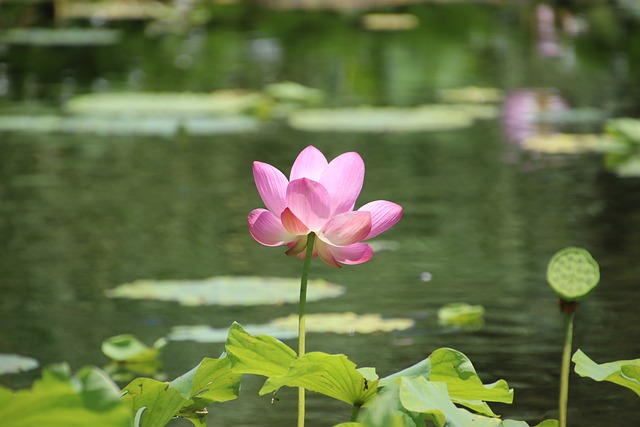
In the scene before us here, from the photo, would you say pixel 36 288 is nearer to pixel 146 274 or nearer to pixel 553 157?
pixel 146 274

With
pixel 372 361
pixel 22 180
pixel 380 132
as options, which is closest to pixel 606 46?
pixel 380 132

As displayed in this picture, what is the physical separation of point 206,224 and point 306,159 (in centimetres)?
217

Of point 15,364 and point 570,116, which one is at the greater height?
point 15,364

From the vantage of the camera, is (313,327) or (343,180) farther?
(313,327)

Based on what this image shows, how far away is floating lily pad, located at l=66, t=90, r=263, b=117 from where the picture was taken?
5.33 metres

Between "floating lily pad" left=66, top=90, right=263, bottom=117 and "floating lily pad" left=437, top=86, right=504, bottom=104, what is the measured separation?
84 cm

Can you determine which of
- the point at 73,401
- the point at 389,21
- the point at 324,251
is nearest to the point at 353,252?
the point at 324,251

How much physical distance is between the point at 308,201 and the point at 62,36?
8.40m

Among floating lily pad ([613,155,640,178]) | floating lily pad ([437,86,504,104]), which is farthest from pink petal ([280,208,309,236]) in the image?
floating lily pad ([437,86,504,104])

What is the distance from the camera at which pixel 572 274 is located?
114cm

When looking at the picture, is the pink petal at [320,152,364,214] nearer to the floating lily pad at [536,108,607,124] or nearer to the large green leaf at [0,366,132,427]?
the large green leaf at [0,366,132,427]

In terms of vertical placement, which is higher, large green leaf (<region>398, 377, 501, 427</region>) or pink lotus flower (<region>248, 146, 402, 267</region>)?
pink lotus flower (<region>248, 146, 402, 267</region>)

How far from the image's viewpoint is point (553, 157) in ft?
14.4

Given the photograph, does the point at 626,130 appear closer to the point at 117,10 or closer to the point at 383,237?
the point at 383,237
